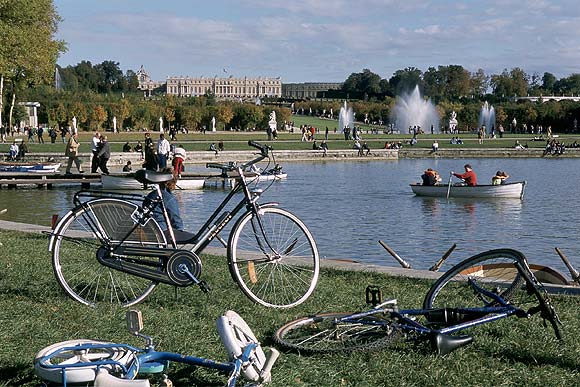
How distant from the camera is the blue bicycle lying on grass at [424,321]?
5105mm

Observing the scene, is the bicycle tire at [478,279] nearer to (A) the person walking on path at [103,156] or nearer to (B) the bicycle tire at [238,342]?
(B) the bicycle tire at [238,342]

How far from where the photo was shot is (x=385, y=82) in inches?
7495

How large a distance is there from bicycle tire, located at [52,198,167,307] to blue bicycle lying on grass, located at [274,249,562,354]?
1517 mm

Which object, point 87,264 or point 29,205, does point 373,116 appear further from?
point 87,264

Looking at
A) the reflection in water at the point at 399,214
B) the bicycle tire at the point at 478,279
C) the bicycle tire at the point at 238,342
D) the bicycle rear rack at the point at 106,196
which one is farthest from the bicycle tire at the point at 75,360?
the reflection in water at the point at 399,214

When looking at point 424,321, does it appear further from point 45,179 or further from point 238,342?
point 45,179

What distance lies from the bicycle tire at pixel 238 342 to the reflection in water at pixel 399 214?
36.9 feet

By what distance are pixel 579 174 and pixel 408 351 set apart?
44461 millimetres

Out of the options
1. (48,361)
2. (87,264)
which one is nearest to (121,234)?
(87,264)

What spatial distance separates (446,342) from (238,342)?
4.54 ft

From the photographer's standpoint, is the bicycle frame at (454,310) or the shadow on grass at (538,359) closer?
the shadow on grass at (538,359)

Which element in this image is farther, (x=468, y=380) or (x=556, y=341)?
(x=556, y=341)

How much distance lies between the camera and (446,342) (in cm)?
502

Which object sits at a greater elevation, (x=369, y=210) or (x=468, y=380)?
(x=468, y=380)
